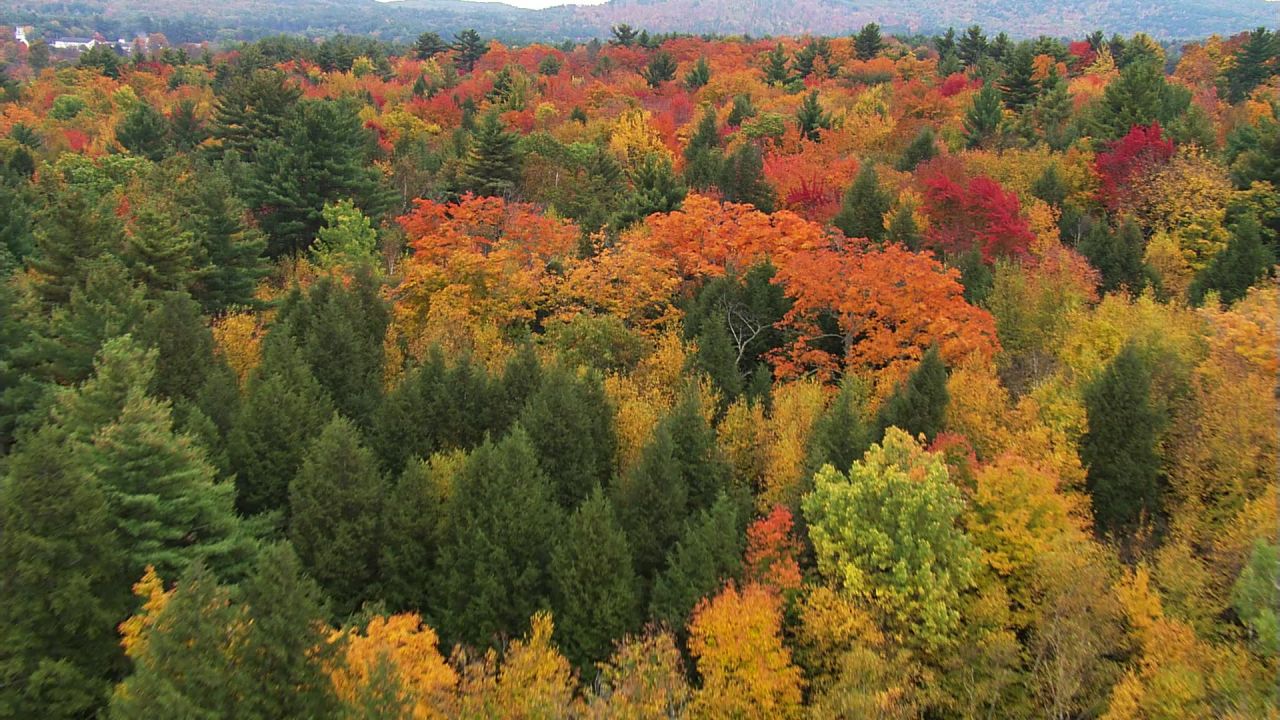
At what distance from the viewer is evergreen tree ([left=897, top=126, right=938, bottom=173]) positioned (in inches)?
2201

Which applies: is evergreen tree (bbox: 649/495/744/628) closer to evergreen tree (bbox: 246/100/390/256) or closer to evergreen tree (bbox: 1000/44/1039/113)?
evergreen tree (bbox: 246/100/390/256)

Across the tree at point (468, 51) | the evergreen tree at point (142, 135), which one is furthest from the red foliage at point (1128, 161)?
the tree at point (468, 51)

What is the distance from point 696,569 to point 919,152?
44.0m

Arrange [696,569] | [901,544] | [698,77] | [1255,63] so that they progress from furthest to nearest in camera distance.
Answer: [698,77], [1255,63], [901,544], [696,569]

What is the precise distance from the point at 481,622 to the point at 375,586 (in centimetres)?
372

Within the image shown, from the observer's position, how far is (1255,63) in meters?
72.6

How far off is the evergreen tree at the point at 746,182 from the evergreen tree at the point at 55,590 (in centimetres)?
4068

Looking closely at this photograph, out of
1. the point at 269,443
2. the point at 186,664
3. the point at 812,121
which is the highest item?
the point at 812,121

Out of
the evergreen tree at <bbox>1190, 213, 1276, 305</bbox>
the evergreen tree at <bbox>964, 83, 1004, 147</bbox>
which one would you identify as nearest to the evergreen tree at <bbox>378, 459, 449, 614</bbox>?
the evergreen tree at <bbox>1190, 213, 1276, 305</bbox>

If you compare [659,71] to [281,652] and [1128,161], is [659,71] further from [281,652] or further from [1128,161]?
[281,652]

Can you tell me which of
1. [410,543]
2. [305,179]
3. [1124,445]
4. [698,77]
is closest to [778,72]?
[698,77]

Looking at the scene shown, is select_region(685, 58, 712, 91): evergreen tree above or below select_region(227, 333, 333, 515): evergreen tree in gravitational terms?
above

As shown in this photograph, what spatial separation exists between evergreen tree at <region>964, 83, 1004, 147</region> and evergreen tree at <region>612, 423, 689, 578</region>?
48.3 m

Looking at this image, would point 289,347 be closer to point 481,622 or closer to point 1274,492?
point 481,622
